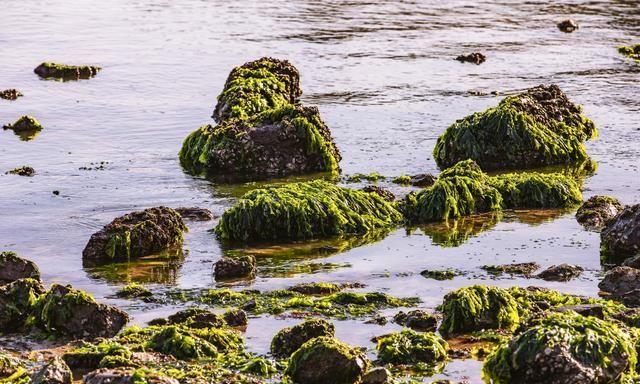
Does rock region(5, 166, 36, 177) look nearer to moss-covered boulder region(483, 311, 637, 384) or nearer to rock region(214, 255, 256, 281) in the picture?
rock region(214, 255, 256, 281)

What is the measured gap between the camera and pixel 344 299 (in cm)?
1268

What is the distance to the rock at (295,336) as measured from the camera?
36.3 ft

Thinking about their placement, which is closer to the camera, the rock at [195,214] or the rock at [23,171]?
the rock at [195,214]

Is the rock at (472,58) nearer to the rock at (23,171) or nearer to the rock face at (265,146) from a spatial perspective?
the rock face at (265,146)

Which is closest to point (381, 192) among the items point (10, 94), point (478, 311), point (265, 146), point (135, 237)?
point (265, 146)

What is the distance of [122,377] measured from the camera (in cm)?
964

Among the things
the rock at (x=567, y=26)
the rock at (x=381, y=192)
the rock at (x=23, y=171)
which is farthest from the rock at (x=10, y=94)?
the rock at (x=567, y=26)

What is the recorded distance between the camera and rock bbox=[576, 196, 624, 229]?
16.2 m

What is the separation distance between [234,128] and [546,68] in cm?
1179

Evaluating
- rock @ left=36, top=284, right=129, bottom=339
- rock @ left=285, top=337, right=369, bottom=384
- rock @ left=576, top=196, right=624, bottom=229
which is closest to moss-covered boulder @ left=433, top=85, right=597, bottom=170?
rock @ left=576, top=196, right=624, bottom=229

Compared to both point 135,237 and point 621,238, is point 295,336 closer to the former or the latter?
point 135,237

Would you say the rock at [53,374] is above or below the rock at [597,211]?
above

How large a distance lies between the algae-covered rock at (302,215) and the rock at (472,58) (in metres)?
14.2

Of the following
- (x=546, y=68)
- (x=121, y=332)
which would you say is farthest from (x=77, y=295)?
(x=546, y=68)
